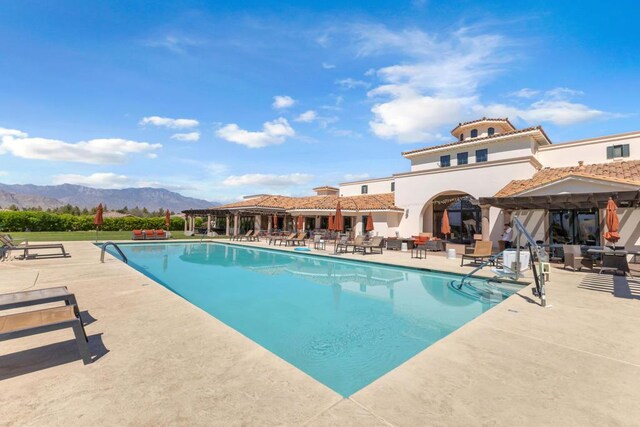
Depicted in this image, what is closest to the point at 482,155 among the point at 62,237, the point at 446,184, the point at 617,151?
the point at 446,184

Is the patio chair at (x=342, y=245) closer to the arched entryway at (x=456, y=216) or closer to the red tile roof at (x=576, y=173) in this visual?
the arched entryway at (x=456, y=216)

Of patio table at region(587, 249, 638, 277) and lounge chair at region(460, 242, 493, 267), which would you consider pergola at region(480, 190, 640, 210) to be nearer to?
patio table at region(587, 249, 638, 277)

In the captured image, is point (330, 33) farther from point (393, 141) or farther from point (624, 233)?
point (624, 233)

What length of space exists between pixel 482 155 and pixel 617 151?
723cm

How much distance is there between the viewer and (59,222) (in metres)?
33.5

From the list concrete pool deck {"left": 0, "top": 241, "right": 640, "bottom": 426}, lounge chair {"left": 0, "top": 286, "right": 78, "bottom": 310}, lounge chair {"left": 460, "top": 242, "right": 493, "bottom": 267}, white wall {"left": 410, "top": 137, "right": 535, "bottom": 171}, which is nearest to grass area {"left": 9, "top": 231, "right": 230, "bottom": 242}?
white wall {"left": 410, "top": 137, "right": 535, "bottom": 171}

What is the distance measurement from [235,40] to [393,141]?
56.5 feet

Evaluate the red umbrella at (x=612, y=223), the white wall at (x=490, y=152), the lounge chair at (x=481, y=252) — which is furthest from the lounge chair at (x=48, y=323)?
the white wall at (x=490, y=152)

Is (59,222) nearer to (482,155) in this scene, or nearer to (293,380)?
(293,380)

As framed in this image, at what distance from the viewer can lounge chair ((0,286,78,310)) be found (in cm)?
326

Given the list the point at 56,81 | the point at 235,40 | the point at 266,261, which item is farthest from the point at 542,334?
the point at 56,81

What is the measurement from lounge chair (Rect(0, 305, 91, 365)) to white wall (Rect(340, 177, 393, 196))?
92.8ft

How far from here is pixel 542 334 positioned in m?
4.46

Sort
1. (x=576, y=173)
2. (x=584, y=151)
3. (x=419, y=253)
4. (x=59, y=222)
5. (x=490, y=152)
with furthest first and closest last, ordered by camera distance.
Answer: (x=59, y=222) → (x=490, y=152) → (x=584, y=151) → (x=419, y=253) → (x=576, y=173)
